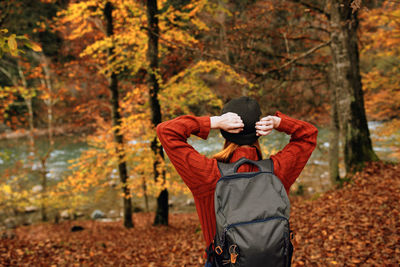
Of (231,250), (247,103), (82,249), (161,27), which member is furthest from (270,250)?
(161,27)

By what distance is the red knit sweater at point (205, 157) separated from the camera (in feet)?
5.39

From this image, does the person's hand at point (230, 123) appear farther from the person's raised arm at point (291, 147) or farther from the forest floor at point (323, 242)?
the forest floor at point (323, 242)

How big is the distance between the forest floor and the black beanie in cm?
326

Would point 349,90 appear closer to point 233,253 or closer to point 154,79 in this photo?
point 154,79

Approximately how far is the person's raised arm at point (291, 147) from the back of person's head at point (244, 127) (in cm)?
5

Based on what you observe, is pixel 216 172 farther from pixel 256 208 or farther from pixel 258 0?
pixel 258 0

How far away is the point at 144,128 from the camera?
9.36 m

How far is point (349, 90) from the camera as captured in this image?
7090mm

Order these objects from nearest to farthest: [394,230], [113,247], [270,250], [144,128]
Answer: [270,250] < [394,230] < [113,247] < [144,128]

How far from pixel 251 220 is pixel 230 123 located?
612 mm

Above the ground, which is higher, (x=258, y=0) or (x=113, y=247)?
(x=258, y=0)

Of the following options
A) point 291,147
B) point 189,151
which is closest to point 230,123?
point 189,151

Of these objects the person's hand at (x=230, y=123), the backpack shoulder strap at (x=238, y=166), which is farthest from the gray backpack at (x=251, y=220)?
the person's hand at (x=230, y=123)

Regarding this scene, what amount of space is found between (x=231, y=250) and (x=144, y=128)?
8246 mm
